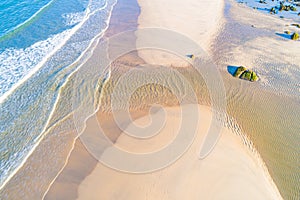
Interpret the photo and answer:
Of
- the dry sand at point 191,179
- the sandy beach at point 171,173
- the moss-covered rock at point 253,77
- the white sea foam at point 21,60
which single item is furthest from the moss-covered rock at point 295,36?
the white sea foam at point 21,60

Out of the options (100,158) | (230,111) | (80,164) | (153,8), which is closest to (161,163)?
(100,158)

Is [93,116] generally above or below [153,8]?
below

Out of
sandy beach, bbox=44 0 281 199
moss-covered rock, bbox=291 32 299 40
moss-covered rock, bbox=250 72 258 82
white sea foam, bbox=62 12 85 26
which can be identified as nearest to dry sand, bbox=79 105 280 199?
sandy beach, bbox=44 0 281 199

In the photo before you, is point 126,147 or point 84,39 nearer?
point 126,147

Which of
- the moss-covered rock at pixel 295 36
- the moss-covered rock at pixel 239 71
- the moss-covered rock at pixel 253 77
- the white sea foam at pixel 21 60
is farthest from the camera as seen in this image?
the moss-covered rock at pixel 295 36

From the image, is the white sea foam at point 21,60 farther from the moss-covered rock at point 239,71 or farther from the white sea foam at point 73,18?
the moss-covered rock at point 239,71

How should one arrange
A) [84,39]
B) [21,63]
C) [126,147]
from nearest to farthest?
[126,147] < [21,63] < [84,39]

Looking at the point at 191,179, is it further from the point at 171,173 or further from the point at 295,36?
the point at 295,36

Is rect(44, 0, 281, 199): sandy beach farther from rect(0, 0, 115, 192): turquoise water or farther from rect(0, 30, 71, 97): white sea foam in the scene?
rect(0, 30, 71, 97): white sea foam

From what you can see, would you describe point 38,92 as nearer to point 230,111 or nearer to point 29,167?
point 29,167
